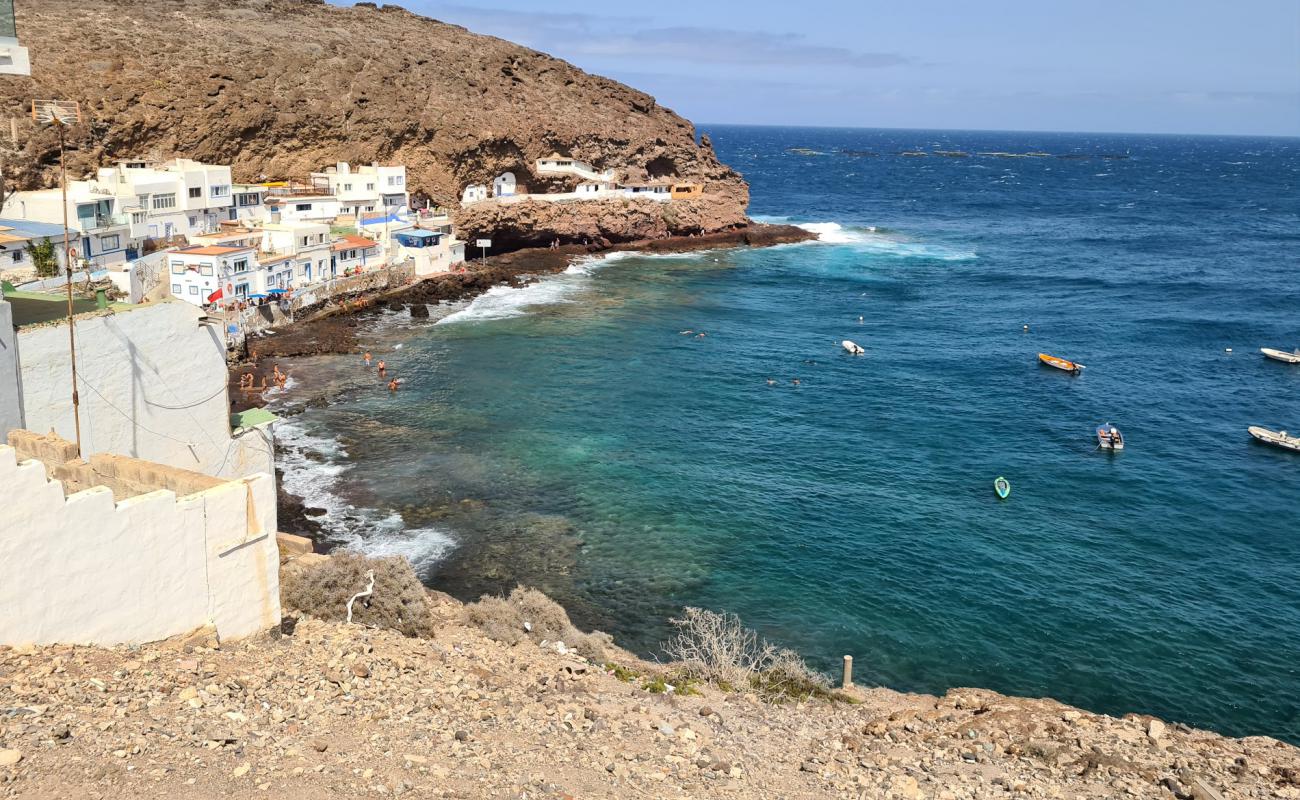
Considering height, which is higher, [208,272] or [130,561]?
[208,272]

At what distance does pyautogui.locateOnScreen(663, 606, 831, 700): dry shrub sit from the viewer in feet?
66.8

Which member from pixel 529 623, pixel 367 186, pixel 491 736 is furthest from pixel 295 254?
pixel 491 736

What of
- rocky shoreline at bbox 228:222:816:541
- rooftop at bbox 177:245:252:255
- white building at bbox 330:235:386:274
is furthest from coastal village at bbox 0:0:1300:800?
white building at bbox 330:235:386:274

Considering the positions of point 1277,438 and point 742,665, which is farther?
point 1277,438

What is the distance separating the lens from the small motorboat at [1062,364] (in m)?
53.7

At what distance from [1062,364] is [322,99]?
200 feet

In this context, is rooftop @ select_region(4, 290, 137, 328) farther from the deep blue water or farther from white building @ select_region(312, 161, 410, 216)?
white building @ select_region(312, 161, 410, 216)

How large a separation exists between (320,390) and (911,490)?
88.6ft

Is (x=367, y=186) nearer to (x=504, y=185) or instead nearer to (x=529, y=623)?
(x=504, y=185)

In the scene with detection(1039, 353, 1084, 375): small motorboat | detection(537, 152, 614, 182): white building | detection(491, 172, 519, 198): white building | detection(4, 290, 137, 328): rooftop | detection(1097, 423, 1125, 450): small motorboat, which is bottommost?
detection(1097, 423, 1125, 450): small motorboat

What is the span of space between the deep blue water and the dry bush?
750cm

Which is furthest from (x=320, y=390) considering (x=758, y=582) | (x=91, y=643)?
(x=91, y=643)

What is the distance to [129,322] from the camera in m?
20.2

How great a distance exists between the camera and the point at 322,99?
81.4m
